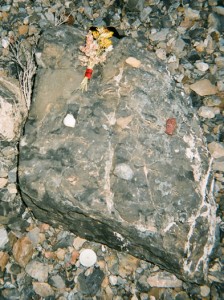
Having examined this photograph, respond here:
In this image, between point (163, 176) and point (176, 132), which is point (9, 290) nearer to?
point (163, 176)

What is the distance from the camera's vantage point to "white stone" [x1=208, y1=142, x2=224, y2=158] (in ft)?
11.1

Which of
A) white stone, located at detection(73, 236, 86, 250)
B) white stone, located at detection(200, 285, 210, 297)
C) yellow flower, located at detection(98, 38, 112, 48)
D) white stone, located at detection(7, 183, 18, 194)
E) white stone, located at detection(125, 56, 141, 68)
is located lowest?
white stone, located at detection(200, 285, 210, 297)

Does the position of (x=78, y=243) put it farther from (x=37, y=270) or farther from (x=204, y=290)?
(x=204, y=290)

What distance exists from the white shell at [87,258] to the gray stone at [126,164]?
6.7 inches

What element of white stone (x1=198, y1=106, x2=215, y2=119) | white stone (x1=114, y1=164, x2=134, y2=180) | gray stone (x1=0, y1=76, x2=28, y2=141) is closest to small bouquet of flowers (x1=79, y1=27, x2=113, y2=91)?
gray stone (x1=0, y1=76, x2=28, y2=141)

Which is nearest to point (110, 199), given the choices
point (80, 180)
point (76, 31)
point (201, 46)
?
point (80, 180)

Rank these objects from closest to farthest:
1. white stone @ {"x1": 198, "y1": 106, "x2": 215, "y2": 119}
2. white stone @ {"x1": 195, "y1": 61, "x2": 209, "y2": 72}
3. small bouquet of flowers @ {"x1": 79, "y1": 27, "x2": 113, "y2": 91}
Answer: small bouquet of flowers @ {"x1": 79, "y1": 27, "x2": 113, "y2": 91}
white stone @ {"x1": 198, "y1": 106, "x2": 215, "y2": 119}
white stone @ {"x1": 195, "y1": 61, "x2": 209, "y2": 72}

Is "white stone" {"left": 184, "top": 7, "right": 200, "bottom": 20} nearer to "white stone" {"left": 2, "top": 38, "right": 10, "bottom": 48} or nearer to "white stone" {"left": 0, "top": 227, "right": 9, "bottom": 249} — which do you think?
"white stone" {"left": 2, "top": 38, "right": 10, "bottom": 48}

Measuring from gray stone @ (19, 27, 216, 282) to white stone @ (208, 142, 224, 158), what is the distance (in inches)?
19.6

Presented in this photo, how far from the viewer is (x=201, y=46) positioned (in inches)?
154

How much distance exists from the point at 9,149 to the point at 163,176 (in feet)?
6.04

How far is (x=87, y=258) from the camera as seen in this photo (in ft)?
10.1

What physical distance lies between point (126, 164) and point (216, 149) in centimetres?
132

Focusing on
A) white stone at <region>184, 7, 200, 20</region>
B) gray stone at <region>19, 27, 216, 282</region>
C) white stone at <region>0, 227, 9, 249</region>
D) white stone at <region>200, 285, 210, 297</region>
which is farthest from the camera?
white stone at <region>184, 7, 200, 20</region>
